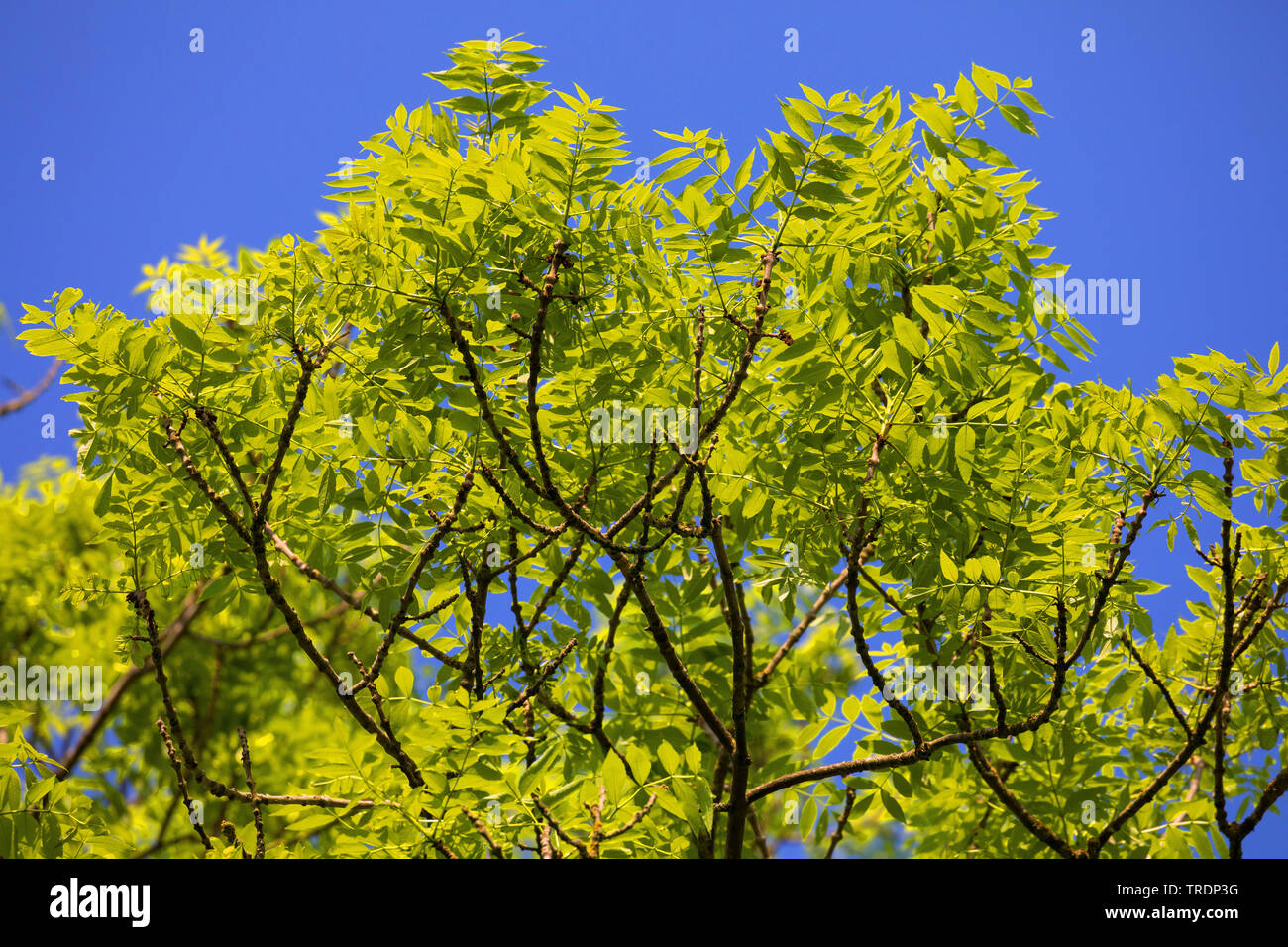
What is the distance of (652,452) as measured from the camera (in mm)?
3967

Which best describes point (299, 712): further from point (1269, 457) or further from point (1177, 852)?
point (1269, 457)

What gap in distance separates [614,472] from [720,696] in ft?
5.51

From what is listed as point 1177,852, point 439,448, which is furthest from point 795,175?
point 1177,852

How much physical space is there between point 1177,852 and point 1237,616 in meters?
1.67

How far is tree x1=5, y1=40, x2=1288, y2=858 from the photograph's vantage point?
393 cm

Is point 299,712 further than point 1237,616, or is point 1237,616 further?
point 299,712

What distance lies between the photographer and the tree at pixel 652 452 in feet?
12.9
